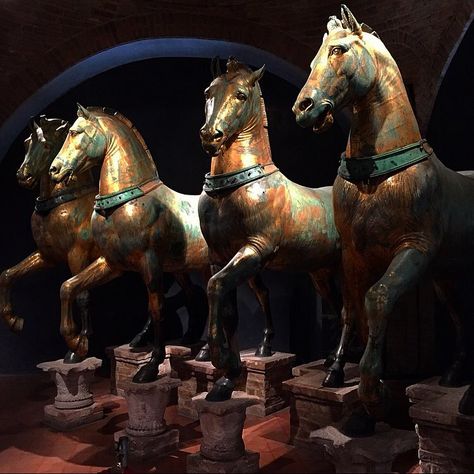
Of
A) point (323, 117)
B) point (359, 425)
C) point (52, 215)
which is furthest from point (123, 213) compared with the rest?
point (359, 425)

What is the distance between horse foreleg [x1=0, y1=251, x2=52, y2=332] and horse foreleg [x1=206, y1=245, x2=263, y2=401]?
254cm

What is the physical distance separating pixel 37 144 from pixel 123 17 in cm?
196

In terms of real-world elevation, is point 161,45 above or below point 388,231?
above

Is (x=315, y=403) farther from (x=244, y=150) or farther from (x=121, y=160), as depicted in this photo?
(x=121, y=160)

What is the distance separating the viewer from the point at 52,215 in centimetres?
520

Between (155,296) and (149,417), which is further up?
(155,296)

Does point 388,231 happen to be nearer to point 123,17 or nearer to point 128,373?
point 128,373

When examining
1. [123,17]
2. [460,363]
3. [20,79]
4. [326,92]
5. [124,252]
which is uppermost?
[123,17]

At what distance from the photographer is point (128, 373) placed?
5.34 metres

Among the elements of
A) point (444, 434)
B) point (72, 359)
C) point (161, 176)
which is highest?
point (161, 176)

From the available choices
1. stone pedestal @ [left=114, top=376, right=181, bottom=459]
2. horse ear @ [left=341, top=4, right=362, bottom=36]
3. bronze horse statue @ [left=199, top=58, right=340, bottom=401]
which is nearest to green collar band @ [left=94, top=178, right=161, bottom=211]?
bronze horse statue @ [left=199, top=58, right=340, bottom=401]

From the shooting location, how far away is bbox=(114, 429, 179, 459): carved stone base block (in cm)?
391

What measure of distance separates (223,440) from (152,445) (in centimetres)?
73

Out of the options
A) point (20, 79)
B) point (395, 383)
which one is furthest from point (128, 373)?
point (20, 79)
